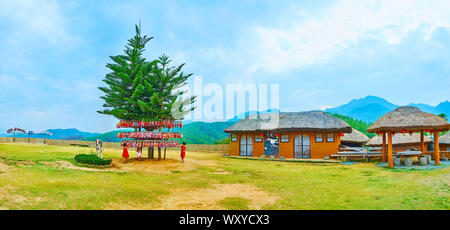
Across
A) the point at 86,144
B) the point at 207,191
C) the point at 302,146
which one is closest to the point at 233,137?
the point at 302,146

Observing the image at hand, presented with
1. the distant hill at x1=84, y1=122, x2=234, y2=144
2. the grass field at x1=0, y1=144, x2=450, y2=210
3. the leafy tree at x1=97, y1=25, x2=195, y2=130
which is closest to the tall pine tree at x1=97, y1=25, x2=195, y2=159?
the leafy tree at x1=97, y1=25, x2=195, y2=130

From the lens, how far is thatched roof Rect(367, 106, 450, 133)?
49.7 feet

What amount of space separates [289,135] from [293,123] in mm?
1137

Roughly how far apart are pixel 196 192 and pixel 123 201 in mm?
2675

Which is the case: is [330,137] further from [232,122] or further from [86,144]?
[232,122]

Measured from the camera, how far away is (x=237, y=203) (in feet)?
26.4

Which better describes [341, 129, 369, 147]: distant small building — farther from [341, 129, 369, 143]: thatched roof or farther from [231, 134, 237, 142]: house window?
[231, 134, 237, 142]: house window

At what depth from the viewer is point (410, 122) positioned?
15.5 meters

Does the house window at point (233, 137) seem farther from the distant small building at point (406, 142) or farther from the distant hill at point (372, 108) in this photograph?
the distant hill at point (372, 108)

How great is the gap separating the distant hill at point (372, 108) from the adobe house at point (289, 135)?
456 ft

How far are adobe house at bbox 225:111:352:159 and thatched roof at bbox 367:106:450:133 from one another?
478cm

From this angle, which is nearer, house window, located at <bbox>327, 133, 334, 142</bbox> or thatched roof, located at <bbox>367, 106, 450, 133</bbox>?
thatched roof, located at <bbox>367, 106, 450, 133</bbox>

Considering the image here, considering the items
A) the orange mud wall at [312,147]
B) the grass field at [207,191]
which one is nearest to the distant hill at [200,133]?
the orange mud wall at [312,147]

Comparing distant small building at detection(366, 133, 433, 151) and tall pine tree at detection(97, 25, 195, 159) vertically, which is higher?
tall pine tree at detection(97, 25, 195, 159)
